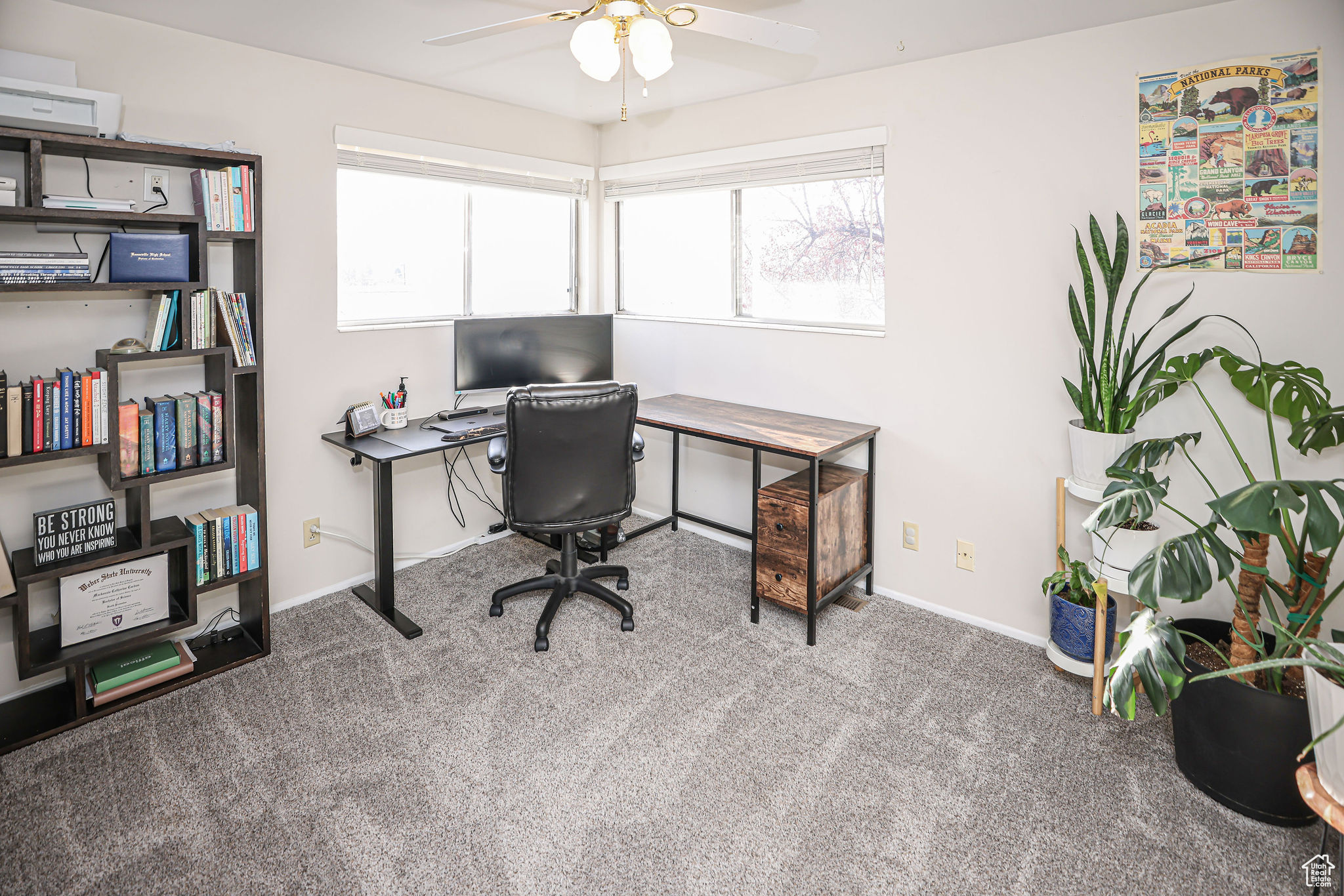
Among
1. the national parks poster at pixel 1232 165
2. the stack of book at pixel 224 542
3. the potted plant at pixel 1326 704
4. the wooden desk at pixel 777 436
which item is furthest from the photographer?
the wooden desk at pixel 777 436

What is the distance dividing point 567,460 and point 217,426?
4.04 feet

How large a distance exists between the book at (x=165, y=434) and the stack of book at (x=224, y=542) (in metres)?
0.25

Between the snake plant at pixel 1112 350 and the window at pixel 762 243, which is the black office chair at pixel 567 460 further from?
the snake plant at pixel 1112 350

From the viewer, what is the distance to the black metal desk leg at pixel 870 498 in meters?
3.16

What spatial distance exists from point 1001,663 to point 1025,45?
88.3 inches

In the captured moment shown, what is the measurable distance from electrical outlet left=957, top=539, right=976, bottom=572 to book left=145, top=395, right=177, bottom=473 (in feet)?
9.77

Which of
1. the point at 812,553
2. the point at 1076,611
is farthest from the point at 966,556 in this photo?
the point at 812,553

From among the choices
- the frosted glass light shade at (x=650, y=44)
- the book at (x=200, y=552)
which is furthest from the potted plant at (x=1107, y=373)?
the book at (x=200, y=552)

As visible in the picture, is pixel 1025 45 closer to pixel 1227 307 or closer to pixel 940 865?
pixel 1227 307

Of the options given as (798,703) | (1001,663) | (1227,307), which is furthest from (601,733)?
(1227,307)

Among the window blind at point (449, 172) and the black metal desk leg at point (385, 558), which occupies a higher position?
the window blind at point (449, 172)

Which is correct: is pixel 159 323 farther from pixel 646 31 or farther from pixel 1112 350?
pixel 1112 350

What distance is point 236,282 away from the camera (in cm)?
268

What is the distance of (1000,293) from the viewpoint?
2740 mm
